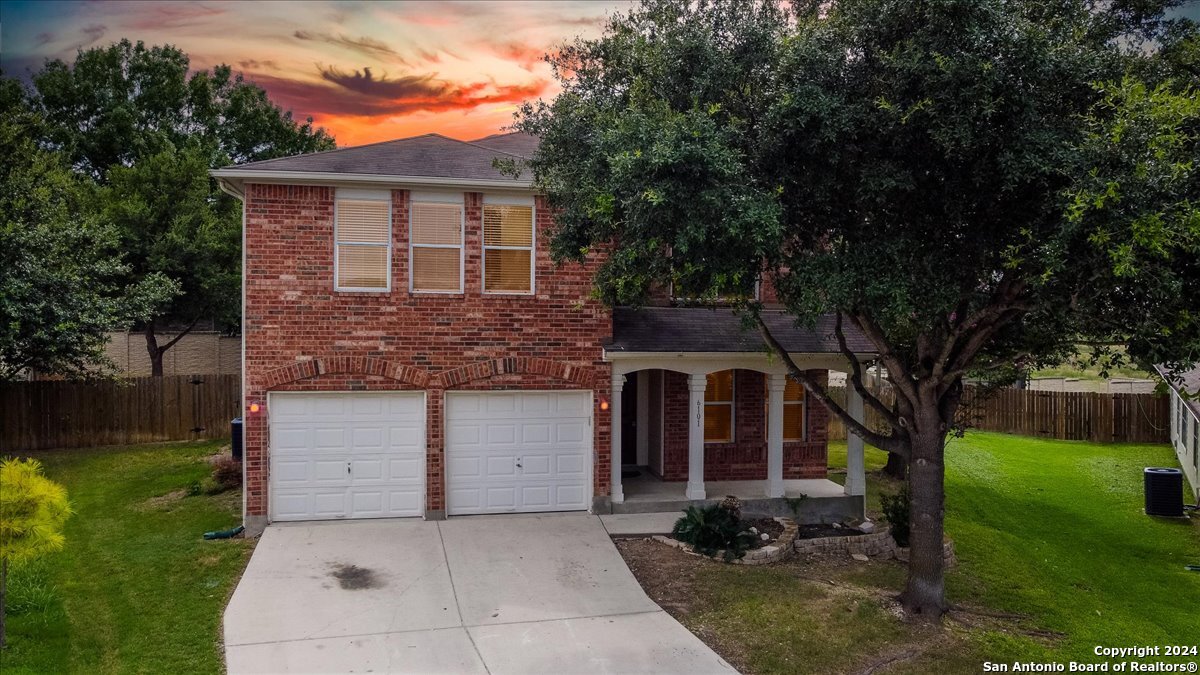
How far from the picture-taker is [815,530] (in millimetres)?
12039

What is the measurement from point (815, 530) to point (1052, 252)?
22.5 feet

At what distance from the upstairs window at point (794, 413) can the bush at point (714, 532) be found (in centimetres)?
401

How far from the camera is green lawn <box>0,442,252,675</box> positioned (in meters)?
7.08

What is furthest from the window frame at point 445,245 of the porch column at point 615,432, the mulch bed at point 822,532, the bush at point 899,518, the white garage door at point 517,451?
the bush at point 899,518

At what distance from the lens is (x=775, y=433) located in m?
12.6

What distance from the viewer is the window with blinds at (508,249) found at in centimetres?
1174

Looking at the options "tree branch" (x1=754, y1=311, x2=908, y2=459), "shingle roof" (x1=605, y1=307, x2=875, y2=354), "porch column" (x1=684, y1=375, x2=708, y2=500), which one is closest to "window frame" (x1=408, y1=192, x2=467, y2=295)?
"shingle roof" (x1=605, y1=307, x2=875, y2=354)

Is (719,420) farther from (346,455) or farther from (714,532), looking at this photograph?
(346,455)

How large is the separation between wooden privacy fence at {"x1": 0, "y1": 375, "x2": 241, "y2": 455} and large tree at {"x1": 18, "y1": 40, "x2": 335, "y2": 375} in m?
2.20

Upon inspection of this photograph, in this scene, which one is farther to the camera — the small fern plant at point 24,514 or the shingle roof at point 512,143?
the shingle roof at point 512,143

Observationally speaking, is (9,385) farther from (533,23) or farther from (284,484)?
(533,23)

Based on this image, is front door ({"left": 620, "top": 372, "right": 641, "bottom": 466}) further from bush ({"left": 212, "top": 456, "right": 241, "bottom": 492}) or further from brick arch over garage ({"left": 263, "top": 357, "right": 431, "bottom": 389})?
bush ({"left": 212, "top": 456, "right": 241, "bottom": 492})

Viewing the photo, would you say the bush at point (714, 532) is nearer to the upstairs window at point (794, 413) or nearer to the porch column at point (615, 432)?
the porch column at point (615, 432)

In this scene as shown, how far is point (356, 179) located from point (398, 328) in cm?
232
